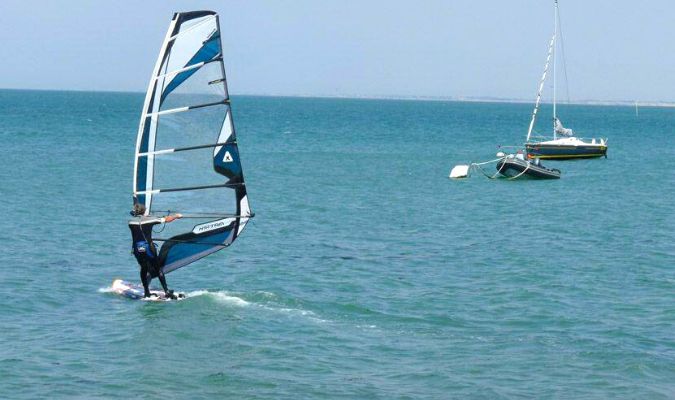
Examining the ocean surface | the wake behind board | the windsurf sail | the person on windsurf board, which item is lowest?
the ocean surface

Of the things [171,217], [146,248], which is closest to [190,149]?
[171,217]

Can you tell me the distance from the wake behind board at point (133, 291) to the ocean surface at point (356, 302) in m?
0.26

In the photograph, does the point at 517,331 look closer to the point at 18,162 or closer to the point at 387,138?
the point at 18,162

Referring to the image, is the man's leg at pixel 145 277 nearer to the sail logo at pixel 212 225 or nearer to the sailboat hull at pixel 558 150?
the sail logo at pixel 212 225

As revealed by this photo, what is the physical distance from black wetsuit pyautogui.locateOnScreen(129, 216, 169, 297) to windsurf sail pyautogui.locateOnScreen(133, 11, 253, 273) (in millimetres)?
289

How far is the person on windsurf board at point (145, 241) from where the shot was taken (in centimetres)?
1720

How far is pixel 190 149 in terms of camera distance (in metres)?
17.5

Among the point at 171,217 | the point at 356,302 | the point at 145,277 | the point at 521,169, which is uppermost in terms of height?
the point at 171,217

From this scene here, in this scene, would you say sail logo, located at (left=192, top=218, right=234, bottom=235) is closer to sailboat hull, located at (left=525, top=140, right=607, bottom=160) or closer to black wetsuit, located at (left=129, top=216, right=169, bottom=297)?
black wetsuit, located at (left=129, top=216, right=169, bottom=297)

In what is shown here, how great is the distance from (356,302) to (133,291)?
4067 millimetres

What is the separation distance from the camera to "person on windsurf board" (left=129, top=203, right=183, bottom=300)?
17.2 m

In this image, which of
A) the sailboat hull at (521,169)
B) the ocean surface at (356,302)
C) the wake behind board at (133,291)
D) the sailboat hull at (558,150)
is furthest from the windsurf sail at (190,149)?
the sailboat hull at (558,150)

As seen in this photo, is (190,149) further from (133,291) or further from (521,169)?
(521,169)

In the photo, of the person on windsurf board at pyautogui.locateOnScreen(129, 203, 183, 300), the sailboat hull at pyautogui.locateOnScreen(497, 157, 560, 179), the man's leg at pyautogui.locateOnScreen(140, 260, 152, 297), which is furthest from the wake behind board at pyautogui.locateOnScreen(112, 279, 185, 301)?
the sailboat hull at pyautogui.locateOnScreen(497, 157, 560, 179)
